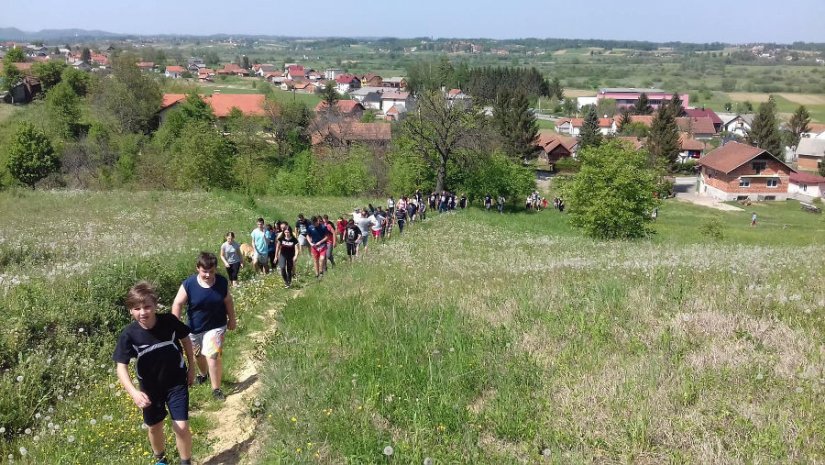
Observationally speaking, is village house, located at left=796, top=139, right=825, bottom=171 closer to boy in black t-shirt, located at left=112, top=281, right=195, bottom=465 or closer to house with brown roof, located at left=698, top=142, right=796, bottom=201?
house with brown roof, located at left=698, top=142, right=796, bottom=201

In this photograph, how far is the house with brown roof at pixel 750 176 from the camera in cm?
→ 7181

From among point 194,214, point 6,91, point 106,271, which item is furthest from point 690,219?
point 6,91

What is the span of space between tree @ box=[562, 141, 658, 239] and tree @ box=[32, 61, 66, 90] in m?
102

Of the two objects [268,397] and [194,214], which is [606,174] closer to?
[194,214]

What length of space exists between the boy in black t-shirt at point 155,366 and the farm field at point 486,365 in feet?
1.76

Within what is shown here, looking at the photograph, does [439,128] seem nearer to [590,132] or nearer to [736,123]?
[590,132]

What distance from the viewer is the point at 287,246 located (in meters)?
13.6

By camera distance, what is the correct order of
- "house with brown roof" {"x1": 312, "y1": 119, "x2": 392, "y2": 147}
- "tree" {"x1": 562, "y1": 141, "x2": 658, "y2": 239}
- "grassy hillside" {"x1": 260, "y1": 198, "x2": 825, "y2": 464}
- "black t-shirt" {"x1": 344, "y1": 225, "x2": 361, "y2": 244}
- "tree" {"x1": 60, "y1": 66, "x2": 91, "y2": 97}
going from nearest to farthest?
"grassy hillside" {"x1": 260, "y1": 198, "x2": 825, "y2": 464} < "black t-shirt" {"x1": 344, "y1": 225, "x2": 361, "y2": 244} < "tree" {"x1": 562, "y1": 141, "x2": 658, "y2": 239} < "house with brown roof" {"x1": 312, "y1": 119, "x2": 392, "y2": 147} < "tree" {"x1": 60, "y1": 66, "x2": 91, "y2": 97}

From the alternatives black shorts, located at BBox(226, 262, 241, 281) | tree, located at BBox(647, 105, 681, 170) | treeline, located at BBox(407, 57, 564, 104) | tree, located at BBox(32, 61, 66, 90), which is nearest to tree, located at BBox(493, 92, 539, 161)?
tree, located at BBox(647, 105, 681, 170)

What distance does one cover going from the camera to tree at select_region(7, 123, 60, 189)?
2253 inches

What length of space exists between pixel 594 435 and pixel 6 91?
12303 centimetres

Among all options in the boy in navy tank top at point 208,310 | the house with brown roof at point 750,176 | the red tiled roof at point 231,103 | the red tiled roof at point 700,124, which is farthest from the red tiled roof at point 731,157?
the boy in navy tank top at point 208,310

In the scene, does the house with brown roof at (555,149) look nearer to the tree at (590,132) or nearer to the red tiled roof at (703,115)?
the tree at (590,132)

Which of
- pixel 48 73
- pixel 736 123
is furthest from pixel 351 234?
pixel 736 123
